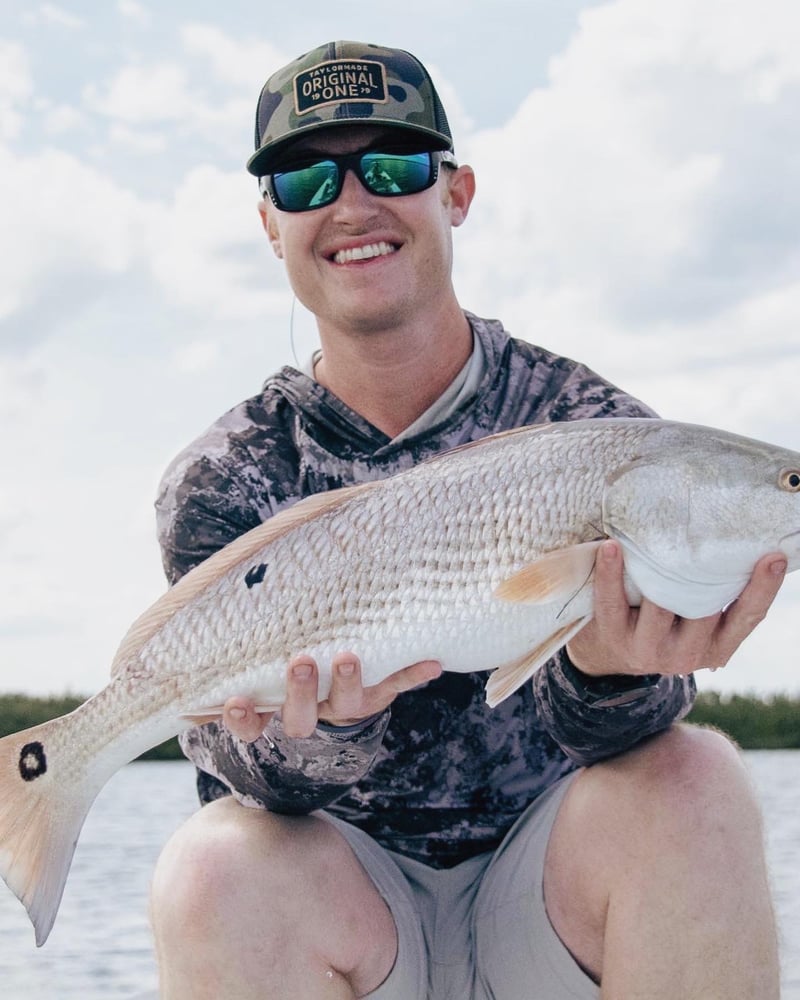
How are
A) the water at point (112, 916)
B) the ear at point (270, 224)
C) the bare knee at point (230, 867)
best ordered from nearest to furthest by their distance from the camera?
the bare knee at point (230, 867) < the ear at point (270, 224) < the water at point (112, 916)

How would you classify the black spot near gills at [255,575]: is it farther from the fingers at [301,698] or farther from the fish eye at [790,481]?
the fish eye at [790,481]

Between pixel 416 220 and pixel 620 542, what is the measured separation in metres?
1.42

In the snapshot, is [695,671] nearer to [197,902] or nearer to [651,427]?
[651,427]

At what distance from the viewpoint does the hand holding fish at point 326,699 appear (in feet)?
10.2

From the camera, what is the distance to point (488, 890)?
3580mm

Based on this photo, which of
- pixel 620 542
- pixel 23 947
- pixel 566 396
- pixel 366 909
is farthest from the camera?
pixel 23 947

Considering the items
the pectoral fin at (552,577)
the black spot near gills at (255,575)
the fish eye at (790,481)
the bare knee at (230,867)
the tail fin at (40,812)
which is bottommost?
the bare knee at (230,867)

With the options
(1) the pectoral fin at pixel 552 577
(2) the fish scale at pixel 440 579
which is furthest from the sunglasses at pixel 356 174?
(1) the pectoral fin at pixel 552 577

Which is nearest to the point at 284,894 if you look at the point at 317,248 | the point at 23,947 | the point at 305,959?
the point at 305,959

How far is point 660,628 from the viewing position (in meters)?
3.10

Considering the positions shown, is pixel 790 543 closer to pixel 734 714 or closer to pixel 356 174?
pixel 356 174

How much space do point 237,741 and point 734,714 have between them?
16.7m

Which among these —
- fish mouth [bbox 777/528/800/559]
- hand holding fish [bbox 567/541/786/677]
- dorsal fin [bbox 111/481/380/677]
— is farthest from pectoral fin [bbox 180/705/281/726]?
fish mouth [bbox 777/528/800/559]

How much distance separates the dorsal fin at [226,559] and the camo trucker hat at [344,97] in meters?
1.29
